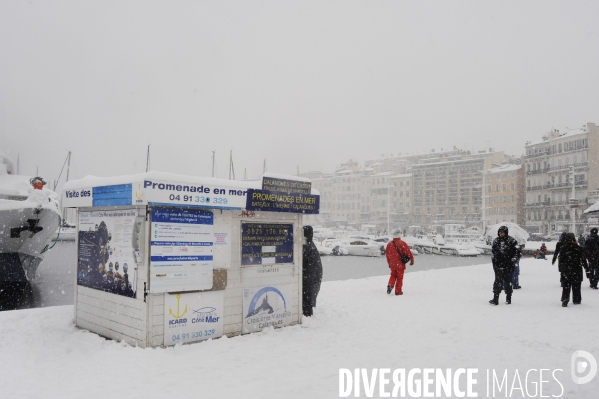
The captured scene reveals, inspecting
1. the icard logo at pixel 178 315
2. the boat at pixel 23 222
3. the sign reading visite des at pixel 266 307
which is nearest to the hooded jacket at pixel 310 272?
the sign reading visite des at pixel 266 307

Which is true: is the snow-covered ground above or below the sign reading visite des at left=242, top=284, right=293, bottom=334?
below

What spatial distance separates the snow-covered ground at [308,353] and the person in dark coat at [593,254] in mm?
3743

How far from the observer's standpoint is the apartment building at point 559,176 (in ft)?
251

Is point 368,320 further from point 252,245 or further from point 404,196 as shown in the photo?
point 404,196

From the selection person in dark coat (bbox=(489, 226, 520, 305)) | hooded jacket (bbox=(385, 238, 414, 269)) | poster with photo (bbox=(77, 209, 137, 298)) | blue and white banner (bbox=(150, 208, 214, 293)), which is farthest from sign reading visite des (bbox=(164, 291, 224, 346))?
person in dark coat (bbox=(489, 226, 520, 305))

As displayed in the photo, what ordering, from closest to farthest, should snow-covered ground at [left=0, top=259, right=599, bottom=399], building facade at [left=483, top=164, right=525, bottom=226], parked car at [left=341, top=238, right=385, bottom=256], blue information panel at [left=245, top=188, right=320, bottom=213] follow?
snow-covered ground at [left=0, top=259, right=599, bottom=399], blue information panel at [left=245, top=188, right=320, bottom=213], parked car at [left=341, top=238, right=385, bottom=256], building facade at [left=483, top=164, right=525, bottom=226]

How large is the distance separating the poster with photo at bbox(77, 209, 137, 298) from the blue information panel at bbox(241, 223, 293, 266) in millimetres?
1706

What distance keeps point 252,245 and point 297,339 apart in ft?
5.31

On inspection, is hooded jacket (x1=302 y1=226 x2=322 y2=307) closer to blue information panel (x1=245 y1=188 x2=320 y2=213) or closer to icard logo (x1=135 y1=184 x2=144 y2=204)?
blue information panel (x1=245 y1=188 x2=320 y2=213)

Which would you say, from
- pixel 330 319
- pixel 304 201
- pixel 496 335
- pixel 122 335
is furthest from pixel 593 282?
pixel 122 335

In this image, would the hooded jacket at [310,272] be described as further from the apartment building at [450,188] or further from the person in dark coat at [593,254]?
the apartment building at [450,188]

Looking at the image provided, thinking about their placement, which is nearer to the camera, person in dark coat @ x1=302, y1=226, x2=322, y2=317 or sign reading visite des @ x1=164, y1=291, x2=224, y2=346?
sign reading visite des @ x1=164, y1=291, x2=224, y2=346

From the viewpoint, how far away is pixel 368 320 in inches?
337

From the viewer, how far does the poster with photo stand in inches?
264
